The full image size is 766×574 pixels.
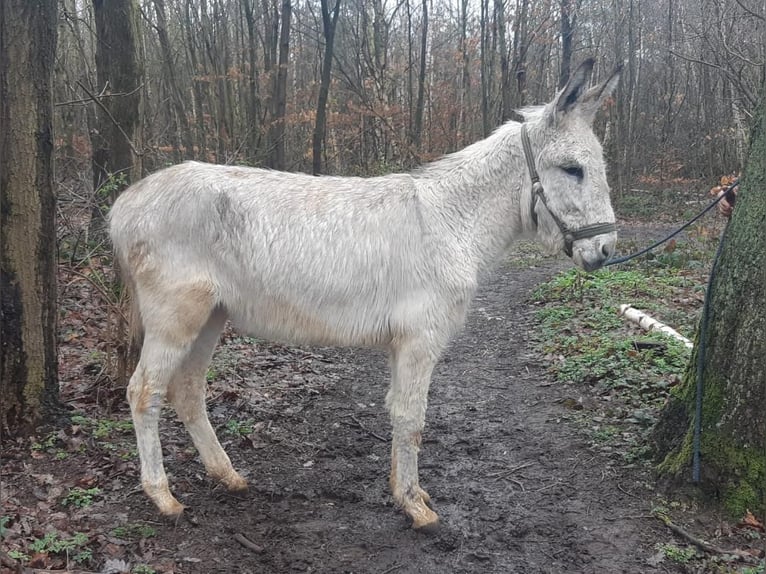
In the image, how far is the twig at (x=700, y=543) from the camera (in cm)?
294

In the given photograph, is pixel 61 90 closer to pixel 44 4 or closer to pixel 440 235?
pixel 44 4

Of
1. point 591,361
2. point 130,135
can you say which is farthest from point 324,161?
point 591,361

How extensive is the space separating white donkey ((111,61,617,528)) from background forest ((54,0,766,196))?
10.8 m

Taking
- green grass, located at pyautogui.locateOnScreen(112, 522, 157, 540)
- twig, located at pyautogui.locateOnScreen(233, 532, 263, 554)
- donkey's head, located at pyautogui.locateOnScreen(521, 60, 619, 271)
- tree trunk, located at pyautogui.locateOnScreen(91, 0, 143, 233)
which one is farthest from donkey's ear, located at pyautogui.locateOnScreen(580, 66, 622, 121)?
tree trunk, located at pyautogui.locateOnScreen(91, 0, 143, 233)

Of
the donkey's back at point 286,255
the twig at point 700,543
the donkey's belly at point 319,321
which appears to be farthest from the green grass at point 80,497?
the twig at point 700,543

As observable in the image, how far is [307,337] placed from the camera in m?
3.51

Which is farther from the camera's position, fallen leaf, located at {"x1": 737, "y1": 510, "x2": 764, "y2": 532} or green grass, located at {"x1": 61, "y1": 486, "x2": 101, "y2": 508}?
green grass, located at {"x1": 61, "y1": 486, "x2": 101, "y2": 508}

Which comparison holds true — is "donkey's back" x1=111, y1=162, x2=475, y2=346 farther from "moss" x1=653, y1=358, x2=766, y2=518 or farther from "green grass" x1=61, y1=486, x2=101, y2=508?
"moss" x1=653, y1=358, x2=766, y2=518

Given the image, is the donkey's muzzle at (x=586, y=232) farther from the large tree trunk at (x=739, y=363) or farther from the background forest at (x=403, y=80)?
the background forest at (x=403, y=80)

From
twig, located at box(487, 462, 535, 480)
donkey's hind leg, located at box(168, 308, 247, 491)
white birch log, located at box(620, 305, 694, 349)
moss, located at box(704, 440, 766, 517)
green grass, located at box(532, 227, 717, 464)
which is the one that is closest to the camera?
moss, located at box(704, 440, 766, 517)

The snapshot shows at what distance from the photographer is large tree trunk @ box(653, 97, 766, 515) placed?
10.5 ft

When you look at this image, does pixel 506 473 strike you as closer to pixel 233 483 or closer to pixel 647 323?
pixel 233 483

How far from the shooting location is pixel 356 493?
12.7 feet

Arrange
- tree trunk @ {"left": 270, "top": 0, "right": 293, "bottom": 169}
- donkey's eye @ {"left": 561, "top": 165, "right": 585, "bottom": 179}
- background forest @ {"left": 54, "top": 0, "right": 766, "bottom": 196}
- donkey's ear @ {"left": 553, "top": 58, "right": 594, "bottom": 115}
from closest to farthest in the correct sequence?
donkey's ear @ {"left": 553, "top": 58, "right": 594, "bottom": 115}
donkey's eye @ {"left": 561, "top": 165, "right": 585, "bottom": 179}
tree trunk @ {"left": 270, "top": 0, "right": 293, "bottom": 169}
background forest @ {"left": 54, "top": 0, "right": 766, "bottom": 196}
